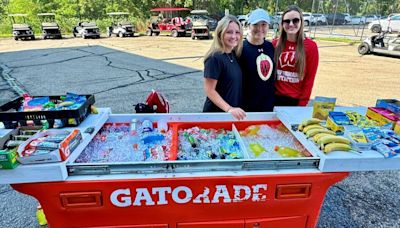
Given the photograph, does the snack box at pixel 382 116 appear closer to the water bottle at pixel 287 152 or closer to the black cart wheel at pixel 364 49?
the water bottle at pixel 287 152

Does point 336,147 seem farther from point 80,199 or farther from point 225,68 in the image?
point 80,199

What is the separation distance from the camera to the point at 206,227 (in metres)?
1.84

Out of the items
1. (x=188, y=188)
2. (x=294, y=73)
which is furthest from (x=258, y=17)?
(x=188, y=188)

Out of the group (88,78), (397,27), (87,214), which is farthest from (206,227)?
(397,27)

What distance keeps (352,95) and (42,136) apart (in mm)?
7062

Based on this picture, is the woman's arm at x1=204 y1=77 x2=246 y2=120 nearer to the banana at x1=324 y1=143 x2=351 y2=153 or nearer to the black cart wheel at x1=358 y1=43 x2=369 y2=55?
the banana at x1=324 y1=143 x2=351 y2=153

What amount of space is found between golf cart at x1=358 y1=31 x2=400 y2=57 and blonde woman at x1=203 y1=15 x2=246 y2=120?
12.0 metres

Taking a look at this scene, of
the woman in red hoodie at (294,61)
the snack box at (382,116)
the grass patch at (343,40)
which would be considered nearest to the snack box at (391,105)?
the snack box at (382,116)

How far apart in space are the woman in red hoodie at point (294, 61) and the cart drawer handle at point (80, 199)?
2.05 meters

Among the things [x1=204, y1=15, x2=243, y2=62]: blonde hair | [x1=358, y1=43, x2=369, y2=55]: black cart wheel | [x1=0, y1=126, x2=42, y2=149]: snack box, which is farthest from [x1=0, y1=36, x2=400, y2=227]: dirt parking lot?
[x1=204, y1=15, x2=243, y2=62]: blonde hair

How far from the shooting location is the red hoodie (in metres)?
2.72

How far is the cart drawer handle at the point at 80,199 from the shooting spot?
1.64 meters

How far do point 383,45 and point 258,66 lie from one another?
12.2 m

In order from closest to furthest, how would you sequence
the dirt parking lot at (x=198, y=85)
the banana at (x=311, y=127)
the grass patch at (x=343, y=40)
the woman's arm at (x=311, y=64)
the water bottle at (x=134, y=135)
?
the banana at (x=311, y=127)
the water bottle at (x=134, y=135)
the woman's arm at (x=311, y=64)
the dirt parking lot at (x=198, y=85)
the grass patch at (x=343, y=40)
